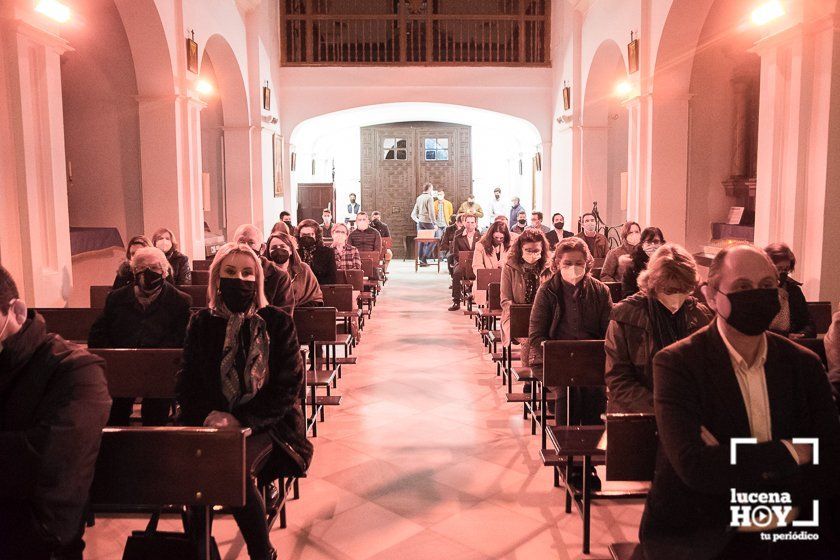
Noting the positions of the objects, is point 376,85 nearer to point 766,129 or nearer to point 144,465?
point 766,129

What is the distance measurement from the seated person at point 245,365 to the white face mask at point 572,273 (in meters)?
2.09

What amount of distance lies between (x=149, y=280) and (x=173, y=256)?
3256 mm

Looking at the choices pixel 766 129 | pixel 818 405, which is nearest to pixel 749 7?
pixel 766 129

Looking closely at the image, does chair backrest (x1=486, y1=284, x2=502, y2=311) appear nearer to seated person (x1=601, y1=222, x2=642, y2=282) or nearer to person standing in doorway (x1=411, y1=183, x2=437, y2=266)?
seated person (x1=601, y1=222, x2=642, y2=282)

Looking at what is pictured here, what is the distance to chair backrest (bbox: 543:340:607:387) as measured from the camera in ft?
14.9

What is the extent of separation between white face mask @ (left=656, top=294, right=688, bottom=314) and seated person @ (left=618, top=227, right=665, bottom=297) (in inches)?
47.5

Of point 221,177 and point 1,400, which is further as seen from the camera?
point 221,177

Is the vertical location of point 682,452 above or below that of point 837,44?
below

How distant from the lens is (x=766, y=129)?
23.1 ft

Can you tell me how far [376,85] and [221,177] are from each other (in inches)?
168

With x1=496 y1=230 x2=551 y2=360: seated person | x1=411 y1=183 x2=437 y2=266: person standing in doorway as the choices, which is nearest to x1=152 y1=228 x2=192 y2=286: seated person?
x1=496 y1=230 x2=551 y2=360: seated person

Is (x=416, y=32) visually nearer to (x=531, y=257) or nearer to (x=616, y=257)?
(x=616, y=257)

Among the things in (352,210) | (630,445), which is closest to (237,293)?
(630,445)

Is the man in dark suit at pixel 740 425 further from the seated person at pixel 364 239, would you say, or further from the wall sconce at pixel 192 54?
the seated person at pixel 364 239
